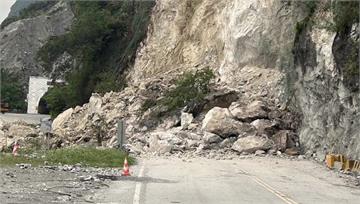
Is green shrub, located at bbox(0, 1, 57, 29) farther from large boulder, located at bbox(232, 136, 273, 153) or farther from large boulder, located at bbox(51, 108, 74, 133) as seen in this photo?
large boulder, located at bbox(232, 136, 273, 153)

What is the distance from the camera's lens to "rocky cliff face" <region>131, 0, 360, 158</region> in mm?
30442

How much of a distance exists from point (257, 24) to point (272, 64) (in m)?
3.39

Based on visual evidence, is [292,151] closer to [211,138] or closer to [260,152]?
[260,152]

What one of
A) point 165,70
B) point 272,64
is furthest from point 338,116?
point 165,70

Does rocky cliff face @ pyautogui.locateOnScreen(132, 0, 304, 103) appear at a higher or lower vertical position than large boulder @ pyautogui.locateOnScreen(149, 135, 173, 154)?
higher

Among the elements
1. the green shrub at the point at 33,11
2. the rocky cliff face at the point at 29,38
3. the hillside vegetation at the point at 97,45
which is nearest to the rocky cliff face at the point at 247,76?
the hillside vegetation at the point at 97,45

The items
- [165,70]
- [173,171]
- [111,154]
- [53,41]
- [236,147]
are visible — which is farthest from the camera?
[53,41]

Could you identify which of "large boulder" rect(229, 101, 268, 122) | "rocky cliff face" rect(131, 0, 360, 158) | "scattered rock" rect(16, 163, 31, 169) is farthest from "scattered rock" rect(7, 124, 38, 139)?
"scattered rock" rect(16, 163, 31, 169)

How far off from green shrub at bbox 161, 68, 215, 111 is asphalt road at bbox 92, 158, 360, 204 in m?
13.2

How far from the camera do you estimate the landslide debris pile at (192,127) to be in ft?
118

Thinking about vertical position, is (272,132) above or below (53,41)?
below

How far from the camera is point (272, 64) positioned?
43812 mm

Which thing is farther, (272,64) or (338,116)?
(272,64)

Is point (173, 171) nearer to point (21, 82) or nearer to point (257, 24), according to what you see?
point (257, 24)
